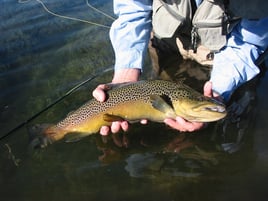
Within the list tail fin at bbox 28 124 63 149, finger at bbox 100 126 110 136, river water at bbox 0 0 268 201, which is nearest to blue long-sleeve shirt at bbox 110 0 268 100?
river water at bbox 0 0 268 201

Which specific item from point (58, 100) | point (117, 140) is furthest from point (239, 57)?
point (58, 100)

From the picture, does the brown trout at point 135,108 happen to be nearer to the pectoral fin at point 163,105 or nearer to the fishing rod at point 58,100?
the pectoral fin at point 163,105

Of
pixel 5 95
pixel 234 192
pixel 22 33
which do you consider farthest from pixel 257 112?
pixel 22 33

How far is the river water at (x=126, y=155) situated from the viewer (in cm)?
270

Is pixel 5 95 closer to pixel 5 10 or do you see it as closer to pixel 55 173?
pixel 55 173

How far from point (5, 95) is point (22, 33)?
153 cm

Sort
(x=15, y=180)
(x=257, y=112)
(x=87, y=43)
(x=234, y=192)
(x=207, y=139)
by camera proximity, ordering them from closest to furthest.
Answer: (x=234, y=192)
(x=15, y=180)
(x=207, y=139)
(x=257, y=112)
(x=87, y=43)

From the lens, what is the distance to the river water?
8.86 feet

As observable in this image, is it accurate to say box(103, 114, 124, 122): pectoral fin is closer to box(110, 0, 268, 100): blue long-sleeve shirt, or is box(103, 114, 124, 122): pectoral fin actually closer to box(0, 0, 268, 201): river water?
box(0, 0, 268, 201): river water

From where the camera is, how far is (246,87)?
3646 millimetres

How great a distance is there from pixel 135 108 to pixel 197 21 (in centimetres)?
96

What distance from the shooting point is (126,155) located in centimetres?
303

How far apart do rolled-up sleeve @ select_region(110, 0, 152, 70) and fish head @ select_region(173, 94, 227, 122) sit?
27.8 inches

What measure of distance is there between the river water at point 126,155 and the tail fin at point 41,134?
0.14 m
